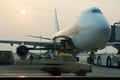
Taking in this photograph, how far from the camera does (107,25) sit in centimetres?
3478

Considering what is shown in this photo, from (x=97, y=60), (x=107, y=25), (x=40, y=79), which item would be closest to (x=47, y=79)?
(x=40, y=79)

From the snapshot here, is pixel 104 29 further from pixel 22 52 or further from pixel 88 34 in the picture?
pixel 22 52

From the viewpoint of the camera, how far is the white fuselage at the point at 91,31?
35.0 meters

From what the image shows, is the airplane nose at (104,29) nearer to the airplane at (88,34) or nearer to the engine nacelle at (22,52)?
the airplane at (88,34)

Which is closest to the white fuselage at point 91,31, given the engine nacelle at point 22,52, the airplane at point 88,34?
the airplane at point 88,34

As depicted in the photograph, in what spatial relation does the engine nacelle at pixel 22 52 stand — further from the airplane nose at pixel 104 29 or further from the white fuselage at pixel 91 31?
the airplane nose at pixel 104 29

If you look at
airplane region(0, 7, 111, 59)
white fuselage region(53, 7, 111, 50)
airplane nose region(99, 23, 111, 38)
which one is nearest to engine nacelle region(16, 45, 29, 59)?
airplane region(0, 7, 111, 59)

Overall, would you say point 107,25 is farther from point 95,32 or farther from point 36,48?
point 36,48

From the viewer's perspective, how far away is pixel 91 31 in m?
36.2

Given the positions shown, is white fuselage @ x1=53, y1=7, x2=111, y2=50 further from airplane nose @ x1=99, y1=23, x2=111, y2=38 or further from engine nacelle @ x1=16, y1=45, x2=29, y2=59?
engine nacelle @ x1=16, y1=45, x2=29, y2=59

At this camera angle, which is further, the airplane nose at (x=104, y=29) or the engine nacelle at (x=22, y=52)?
the engine nacelle at (x=22, y=52)

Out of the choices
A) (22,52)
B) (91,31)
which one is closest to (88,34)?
(91,31)

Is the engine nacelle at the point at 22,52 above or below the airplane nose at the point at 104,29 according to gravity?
below

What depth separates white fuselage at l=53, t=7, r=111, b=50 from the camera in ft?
115
